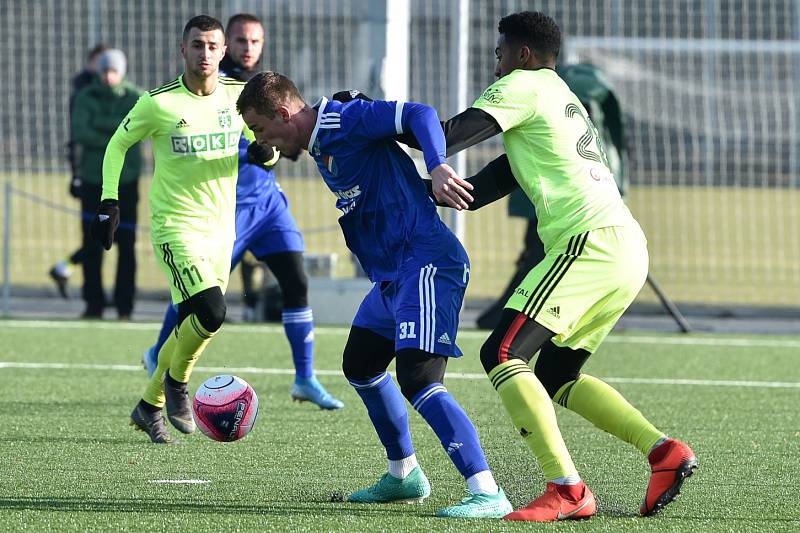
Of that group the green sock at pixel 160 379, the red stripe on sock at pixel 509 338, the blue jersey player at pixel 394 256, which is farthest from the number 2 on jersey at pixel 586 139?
the green sock at pixel 160 379

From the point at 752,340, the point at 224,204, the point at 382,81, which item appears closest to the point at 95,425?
the point at 224,204

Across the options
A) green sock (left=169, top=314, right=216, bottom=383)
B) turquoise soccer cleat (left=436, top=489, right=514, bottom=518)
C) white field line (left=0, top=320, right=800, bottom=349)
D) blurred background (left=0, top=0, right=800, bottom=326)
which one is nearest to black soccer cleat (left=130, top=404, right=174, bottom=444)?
green sock (left=169, top=314, right=216, bottom=383)

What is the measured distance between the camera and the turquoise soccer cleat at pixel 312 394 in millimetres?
7559

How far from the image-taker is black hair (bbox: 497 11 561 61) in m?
4.87

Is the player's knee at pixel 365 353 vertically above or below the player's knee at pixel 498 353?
below

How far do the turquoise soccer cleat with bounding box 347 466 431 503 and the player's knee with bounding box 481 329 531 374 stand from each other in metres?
0.65

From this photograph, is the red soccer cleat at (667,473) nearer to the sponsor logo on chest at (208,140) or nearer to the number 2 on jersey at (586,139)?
the number 2 on jersey at (586,139)

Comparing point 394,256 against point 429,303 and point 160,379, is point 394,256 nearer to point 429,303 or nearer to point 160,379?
point 429,303

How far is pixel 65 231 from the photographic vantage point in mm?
22312

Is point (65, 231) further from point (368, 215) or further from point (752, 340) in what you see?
point (368, 215)

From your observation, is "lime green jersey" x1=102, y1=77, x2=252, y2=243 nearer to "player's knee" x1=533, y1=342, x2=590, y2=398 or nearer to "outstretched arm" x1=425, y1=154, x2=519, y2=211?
"outstretched arm" x1=425, y1=154, x2=519, y2=211

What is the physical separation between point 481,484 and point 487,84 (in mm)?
13153

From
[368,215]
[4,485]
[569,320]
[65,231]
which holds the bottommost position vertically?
[65,231]

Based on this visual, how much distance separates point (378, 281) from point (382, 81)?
23.5 feet
